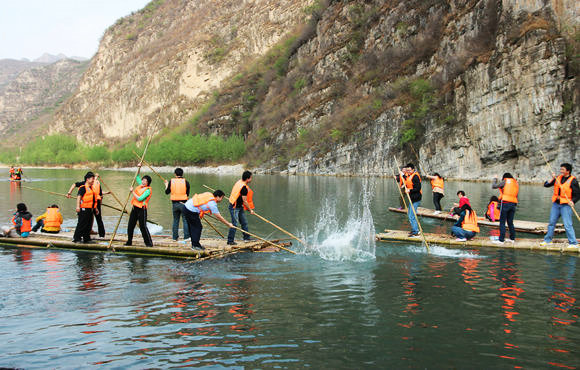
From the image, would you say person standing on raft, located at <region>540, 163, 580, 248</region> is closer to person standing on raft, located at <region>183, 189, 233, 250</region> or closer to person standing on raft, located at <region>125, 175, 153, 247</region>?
person standing on raft, located at <region>183, 189, 233, 250</region>

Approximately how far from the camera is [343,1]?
84.1 metres

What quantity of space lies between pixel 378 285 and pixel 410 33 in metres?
66.0

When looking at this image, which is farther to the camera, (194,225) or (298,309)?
(194,225)

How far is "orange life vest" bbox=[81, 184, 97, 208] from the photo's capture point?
1448 centimetres

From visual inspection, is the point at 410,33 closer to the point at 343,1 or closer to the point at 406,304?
the point at 343,1

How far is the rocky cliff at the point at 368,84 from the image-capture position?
1756 inches

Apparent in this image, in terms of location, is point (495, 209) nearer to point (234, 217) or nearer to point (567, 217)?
point (567, 217)

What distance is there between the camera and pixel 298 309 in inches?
341

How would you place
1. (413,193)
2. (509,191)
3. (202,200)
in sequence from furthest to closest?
(413,193), (509,191), (202,200)

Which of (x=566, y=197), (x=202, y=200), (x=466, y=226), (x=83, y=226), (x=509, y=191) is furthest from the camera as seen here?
(x=466, y=226)

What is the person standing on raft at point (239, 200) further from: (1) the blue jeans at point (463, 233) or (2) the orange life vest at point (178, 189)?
(1) the blue jeans at point (463, 233)

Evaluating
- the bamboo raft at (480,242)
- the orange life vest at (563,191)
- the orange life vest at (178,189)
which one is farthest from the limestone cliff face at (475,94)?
the orange life vest at (178,189)

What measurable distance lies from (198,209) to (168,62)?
401 ft

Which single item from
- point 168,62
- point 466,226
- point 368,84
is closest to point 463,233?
point 466,226
